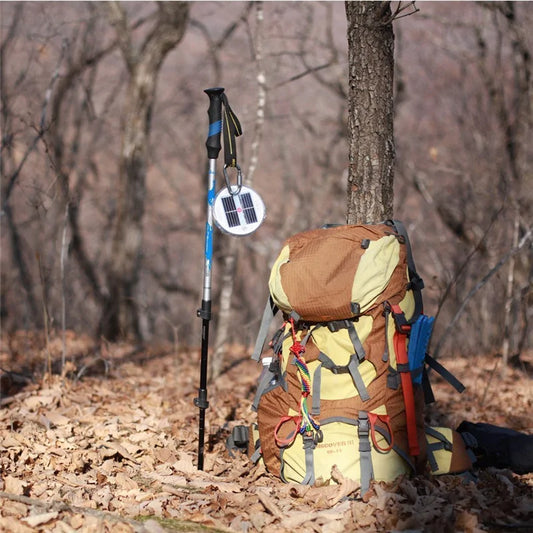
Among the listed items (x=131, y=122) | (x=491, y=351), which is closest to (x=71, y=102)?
(x=131, y=122)

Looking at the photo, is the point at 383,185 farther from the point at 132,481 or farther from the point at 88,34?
the point at 88,34

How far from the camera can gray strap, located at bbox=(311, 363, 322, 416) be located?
12.4ft

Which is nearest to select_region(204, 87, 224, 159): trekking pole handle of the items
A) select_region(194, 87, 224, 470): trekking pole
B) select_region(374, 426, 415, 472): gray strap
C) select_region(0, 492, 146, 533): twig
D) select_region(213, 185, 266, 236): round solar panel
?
select_region(194, 87, 224, 470): trekking pole

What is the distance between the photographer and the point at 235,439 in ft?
14.6

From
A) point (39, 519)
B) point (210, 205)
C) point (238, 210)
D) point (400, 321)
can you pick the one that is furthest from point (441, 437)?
point (39, 519)

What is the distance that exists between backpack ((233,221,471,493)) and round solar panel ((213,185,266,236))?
1.20 feet

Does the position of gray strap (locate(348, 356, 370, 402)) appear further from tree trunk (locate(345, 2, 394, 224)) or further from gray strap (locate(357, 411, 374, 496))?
tree trunk (locate(345, 2, 394, 224))

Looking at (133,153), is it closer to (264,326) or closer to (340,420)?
(264,326)

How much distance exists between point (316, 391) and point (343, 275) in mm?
676

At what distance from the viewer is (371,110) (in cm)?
462

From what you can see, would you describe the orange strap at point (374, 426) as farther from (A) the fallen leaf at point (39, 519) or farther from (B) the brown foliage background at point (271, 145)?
(B) the brown foliage background at point (271, 145)

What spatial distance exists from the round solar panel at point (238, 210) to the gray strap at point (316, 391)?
0.93m

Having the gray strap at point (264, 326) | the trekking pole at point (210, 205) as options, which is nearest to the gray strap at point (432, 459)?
the gray strap at point (264, 326)

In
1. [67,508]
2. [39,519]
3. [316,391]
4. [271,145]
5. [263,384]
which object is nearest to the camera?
[39,519]
